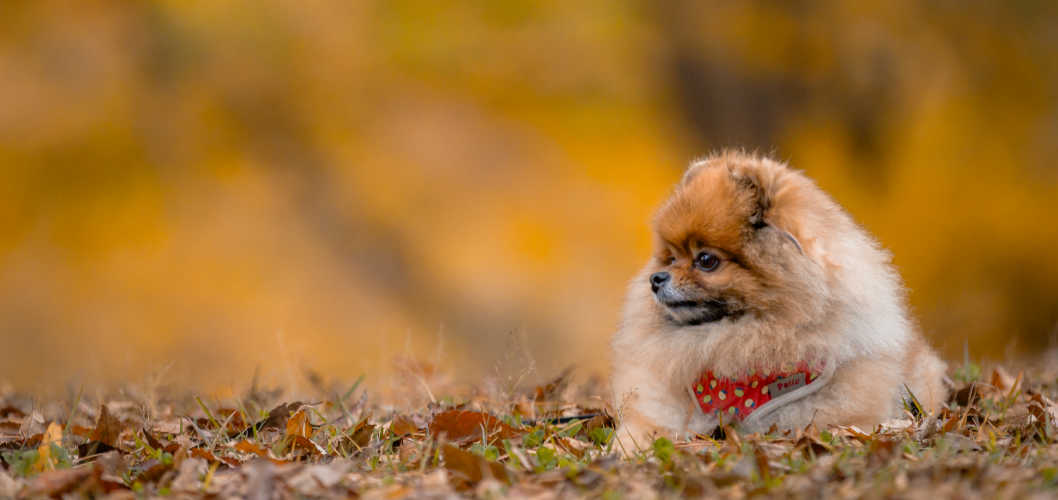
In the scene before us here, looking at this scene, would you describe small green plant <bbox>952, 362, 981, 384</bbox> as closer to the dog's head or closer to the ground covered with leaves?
the ground covered with leaves

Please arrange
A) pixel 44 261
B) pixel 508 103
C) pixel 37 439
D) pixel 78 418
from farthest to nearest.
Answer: pixel 508 103 → pixel 44 261 → pixel 78 418 → pixel 37 439

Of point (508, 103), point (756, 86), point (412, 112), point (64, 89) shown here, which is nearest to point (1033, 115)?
point (756, 86)

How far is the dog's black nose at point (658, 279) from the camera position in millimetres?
3869

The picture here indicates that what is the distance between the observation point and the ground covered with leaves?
2768 millimetres

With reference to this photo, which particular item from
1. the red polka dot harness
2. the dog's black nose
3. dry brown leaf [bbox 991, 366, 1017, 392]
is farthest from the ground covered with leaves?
the dog's black nose

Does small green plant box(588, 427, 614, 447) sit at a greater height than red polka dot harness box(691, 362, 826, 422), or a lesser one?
lesser

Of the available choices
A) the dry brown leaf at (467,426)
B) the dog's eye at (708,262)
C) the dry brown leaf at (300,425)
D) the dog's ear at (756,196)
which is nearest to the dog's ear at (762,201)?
the dog's ear at (756,196)

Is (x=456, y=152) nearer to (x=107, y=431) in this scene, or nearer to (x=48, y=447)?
(x=107, y=431)

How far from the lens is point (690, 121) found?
41.5ft

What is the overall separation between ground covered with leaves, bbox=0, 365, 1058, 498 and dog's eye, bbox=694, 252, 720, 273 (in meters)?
0.68

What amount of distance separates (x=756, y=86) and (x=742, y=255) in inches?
341

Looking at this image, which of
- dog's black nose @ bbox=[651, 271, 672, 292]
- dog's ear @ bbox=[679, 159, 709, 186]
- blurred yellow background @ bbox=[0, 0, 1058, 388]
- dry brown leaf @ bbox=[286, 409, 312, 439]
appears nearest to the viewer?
dry brown leaf @ bbox=[286, 409, 312, 439]

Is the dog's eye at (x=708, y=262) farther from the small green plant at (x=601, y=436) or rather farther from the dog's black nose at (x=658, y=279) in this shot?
the small green plant at (x=601, y=436)

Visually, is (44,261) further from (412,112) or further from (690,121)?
(690,121)
